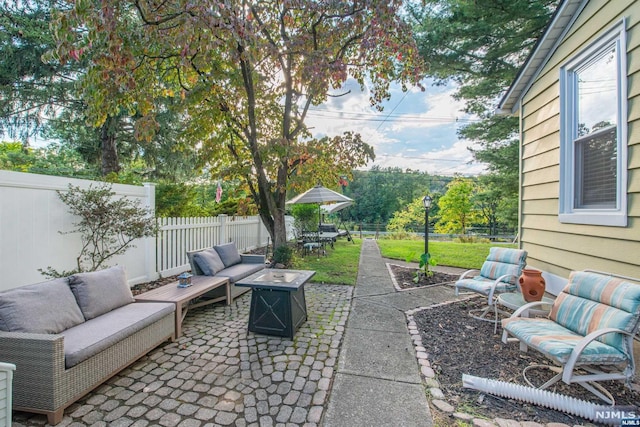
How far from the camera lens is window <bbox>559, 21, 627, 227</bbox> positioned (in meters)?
2.85

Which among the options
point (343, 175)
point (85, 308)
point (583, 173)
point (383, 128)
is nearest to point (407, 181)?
point (383, 128)

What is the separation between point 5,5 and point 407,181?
40.6 m

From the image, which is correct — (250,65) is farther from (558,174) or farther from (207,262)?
(558,174)

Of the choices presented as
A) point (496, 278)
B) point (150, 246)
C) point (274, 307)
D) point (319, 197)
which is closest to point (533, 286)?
point (496, 278)

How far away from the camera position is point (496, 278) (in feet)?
14.5

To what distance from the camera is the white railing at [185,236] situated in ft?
18.5

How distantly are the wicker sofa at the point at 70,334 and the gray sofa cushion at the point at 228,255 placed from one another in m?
2.11

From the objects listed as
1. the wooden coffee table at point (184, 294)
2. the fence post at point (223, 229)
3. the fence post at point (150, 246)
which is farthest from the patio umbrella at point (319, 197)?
the wooden coffee table at point (184, 294)

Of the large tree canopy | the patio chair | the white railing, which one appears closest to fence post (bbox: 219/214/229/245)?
the white railing

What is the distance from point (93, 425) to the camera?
1.97 meters

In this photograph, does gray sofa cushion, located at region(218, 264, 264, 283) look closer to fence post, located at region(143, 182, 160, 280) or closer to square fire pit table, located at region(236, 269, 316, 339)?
square fire pit table, located at region(236, 269, 316, 339)

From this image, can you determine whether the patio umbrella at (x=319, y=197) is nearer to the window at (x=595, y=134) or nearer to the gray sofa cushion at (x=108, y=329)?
the window at (x=595, y=134)

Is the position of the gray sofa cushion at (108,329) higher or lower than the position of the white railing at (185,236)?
lower

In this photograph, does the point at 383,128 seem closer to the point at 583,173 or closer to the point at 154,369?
the point at 583,173
